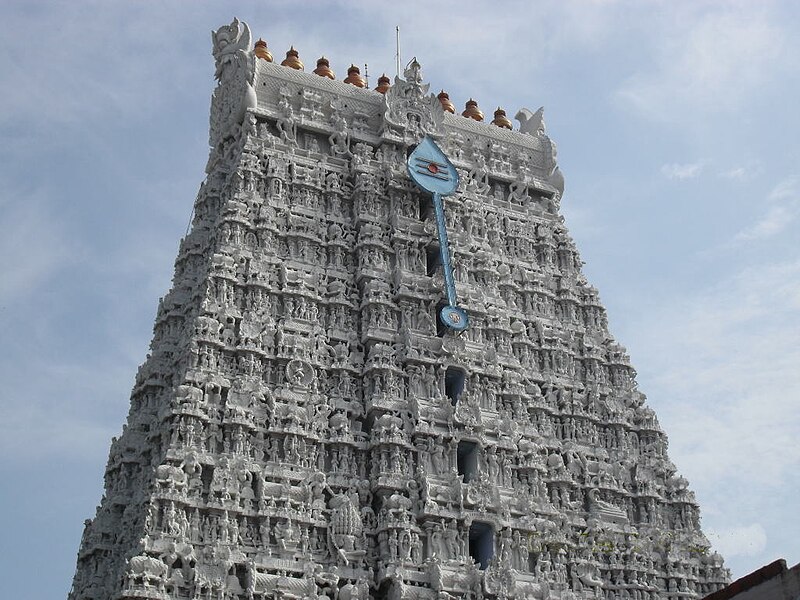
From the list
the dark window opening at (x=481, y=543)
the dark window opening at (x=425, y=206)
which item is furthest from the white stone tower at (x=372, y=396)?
the dark window opening at (x=425, y=206)

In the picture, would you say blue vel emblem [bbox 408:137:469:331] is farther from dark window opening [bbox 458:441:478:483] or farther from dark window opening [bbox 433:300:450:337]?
dark window opening [bbox 458:441:478:483]

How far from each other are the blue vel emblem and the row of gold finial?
14.7 feet

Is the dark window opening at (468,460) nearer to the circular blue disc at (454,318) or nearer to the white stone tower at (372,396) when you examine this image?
the white stone tower at (372,396)

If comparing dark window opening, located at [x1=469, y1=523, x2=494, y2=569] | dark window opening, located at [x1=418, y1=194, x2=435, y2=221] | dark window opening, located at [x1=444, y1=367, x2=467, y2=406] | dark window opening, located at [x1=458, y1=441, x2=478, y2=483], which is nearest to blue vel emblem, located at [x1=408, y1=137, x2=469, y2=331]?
dark window opening, located at [x1=418, y1=194, x2=435, y2=221]

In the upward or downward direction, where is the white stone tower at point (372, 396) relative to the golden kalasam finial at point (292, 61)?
downward

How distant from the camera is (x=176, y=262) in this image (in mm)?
41344

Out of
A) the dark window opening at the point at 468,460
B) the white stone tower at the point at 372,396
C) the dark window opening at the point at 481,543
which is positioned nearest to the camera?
the white stone tower at the point at 372,396

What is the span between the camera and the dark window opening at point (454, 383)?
3901 centimetres

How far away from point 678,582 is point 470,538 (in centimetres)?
758

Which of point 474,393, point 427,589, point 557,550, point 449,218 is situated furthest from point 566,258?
point 427,589

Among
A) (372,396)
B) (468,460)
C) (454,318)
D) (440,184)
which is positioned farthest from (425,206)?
(468,460)

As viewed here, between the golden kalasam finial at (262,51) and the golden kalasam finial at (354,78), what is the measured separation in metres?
3.30

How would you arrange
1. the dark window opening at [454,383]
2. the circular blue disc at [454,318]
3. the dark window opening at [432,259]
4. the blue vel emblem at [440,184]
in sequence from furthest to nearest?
the dark window opening at [432,259] < the blue vel emblem at [440,184] < the circular blue disc at [454,318] < the dark window opening at [454,383]

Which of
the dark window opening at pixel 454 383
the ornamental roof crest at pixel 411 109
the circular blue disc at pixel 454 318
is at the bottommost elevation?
the dark window opening at pixel 454 383
